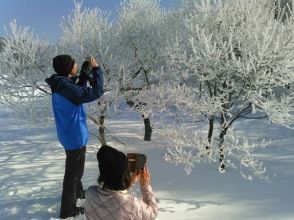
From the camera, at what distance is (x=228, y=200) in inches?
226

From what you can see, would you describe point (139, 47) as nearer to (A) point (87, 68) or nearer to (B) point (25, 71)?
(B) point (25, 71)

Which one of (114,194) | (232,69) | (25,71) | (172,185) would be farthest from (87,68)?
(25,71)

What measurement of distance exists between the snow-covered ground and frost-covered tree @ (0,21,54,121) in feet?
2.91

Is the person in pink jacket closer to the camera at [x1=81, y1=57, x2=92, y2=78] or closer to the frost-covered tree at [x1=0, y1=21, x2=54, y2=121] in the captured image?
the camera at [x1=81, y1=57, x2=92, y2=78]

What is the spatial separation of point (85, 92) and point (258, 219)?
2499 millimetres

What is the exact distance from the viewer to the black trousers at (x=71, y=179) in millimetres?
4840

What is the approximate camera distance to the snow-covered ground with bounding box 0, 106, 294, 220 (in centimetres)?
539

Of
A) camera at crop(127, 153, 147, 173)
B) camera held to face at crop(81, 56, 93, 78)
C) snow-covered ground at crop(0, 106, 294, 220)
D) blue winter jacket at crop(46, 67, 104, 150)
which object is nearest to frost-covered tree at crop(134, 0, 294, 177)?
snow-covered ground at crop(0, 106, 294, 220)

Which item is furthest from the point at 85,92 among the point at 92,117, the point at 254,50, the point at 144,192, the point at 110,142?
the point at 110,142

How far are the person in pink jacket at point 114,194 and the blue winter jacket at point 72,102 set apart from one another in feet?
7.10

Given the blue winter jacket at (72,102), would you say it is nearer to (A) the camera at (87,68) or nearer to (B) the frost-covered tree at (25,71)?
(A) the camera at (87,68)

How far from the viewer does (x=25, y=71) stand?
9.41 m

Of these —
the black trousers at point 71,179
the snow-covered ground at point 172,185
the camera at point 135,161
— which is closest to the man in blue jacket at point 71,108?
the black trousers at point 71,179

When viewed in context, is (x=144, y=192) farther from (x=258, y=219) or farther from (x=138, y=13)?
(x=138, y=13)
